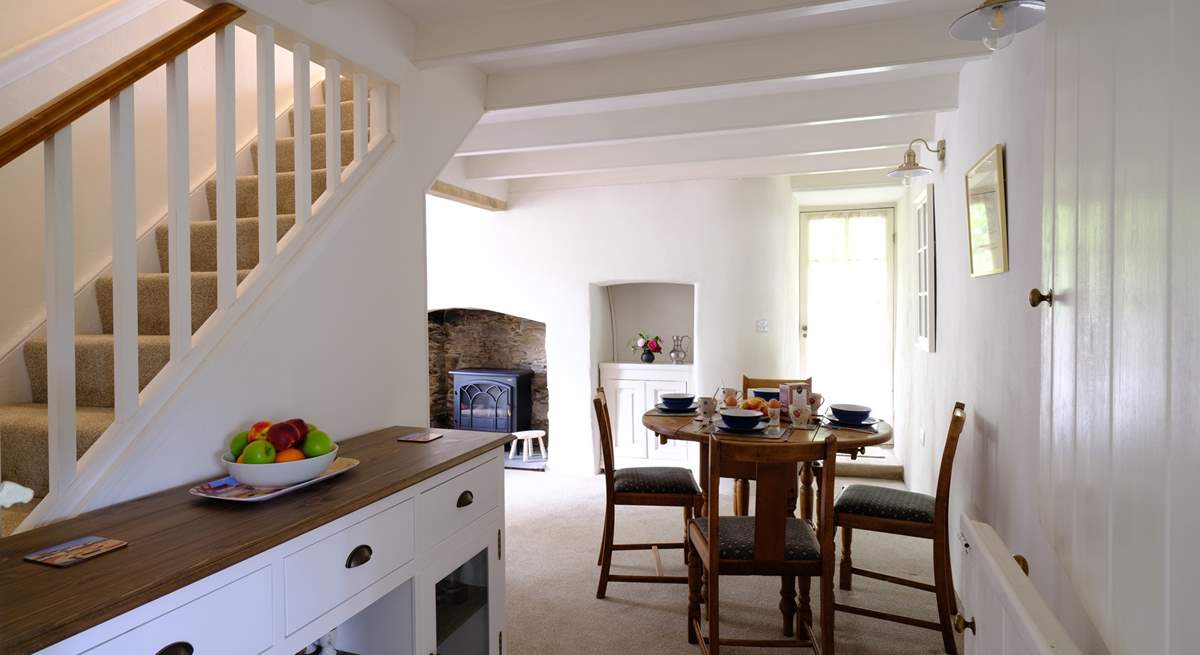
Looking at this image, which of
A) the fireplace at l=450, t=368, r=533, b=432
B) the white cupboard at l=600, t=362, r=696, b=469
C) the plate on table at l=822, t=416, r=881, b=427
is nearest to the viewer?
the plate on table at l=822, t=416, r=881, b=427

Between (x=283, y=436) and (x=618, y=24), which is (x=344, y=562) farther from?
(x=618, y=24)

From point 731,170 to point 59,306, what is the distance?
4650 millimetres

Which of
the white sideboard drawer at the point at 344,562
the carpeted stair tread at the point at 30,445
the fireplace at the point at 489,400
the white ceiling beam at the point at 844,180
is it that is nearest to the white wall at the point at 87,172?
the carpeted stair tread at the point at 30,445

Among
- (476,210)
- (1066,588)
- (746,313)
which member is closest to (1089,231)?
(1066,588)

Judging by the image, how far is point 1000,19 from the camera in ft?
5.32

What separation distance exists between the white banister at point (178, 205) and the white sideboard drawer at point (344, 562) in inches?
24.5

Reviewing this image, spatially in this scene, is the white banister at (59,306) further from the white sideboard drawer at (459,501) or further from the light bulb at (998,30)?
the light bulb at (998,30)

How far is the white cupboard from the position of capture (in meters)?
5.56

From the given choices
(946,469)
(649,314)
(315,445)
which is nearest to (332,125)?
(315,445)

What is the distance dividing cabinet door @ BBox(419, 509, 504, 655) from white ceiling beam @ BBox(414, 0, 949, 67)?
1.67 metres

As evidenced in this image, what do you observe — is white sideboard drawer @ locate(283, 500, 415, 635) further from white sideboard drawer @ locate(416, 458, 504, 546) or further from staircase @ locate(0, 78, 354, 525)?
staircase @ locate(0, 78, 354, 525)

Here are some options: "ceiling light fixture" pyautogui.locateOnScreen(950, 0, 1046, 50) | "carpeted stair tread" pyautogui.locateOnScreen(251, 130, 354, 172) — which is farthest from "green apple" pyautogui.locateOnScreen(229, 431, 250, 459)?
"ceiling light fixture" pyautogui.locateOnScreen(950, 0, 1046, 50)

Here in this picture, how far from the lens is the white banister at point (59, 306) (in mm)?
1357

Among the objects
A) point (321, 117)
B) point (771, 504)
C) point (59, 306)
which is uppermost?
point (321, 117)
